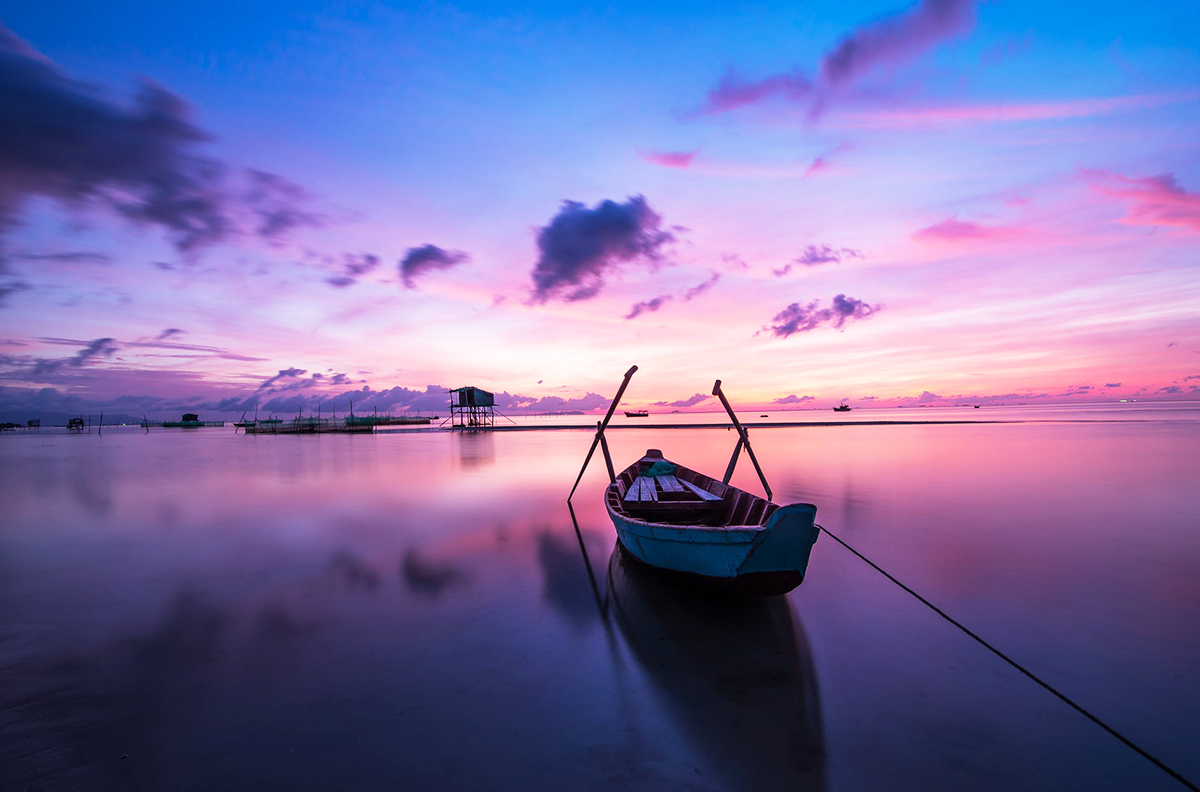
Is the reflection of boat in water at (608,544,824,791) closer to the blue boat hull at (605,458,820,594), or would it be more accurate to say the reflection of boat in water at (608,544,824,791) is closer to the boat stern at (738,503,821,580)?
the blue boat hull at (605,458,820,594)

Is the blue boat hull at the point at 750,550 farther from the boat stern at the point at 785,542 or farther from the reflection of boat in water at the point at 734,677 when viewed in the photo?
the reflection of boat in water at the point at 734,677

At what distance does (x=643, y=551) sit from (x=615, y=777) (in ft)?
14.3

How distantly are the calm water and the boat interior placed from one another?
1365 millimetres

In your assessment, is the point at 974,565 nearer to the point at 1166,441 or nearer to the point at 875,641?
the point at 875,641

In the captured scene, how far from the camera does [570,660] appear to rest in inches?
252

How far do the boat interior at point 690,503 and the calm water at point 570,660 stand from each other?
1.37m

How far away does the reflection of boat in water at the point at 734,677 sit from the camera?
437 cm

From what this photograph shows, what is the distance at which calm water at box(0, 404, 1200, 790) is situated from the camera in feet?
14.4

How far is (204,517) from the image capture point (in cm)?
1620

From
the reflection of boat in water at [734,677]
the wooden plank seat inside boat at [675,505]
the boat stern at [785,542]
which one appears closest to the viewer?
the reflection of boat in water at [734,677]

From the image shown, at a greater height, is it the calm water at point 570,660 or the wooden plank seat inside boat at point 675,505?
the wooden plank seat inside boat at point 675,505

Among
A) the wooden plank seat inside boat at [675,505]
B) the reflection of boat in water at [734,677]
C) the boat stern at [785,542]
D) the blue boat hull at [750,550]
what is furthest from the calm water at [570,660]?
the wooden plank seat inside boat at [675,505]

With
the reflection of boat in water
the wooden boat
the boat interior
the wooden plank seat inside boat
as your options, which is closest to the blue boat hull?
the wooden boat

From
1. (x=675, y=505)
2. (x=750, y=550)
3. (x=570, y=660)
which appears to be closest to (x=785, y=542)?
(x=750, y=550)
